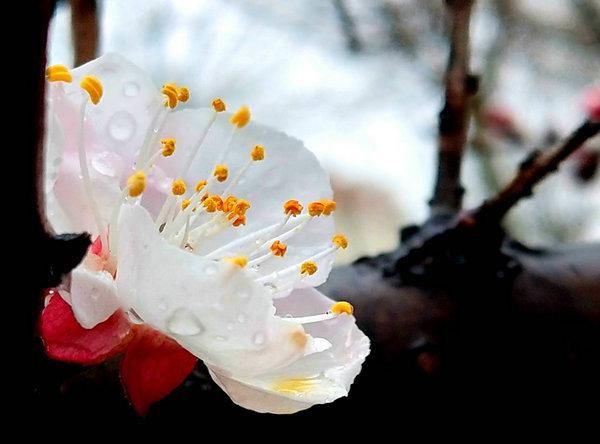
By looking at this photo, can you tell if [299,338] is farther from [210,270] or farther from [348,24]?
[348,24]

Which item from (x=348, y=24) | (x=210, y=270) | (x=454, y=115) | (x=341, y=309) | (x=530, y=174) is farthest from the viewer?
(x=348, y=24)

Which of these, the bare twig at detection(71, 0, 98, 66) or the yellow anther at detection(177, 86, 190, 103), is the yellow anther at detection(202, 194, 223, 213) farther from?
the bare twig at detection(71, 0, 98, 66)

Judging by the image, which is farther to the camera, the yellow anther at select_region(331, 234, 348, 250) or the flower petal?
the yellow anther at select_region(331, 234, 348, 250)

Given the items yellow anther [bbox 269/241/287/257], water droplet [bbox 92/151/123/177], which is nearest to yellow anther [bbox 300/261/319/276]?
yellow anther [bbox 269/241/287/257]

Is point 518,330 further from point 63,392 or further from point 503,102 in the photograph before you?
point 503,102

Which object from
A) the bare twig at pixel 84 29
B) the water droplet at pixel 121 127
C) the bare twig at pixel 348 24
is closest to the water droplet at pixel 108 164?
the water droplet at pixel 121 127

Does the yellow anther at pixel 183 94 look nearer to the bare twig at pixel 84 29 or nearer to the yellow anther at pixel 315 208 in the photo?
the yellow anther at pixel 315 208

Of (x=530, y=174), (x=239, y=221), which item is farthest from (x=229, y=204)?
(x=530, y=174)
